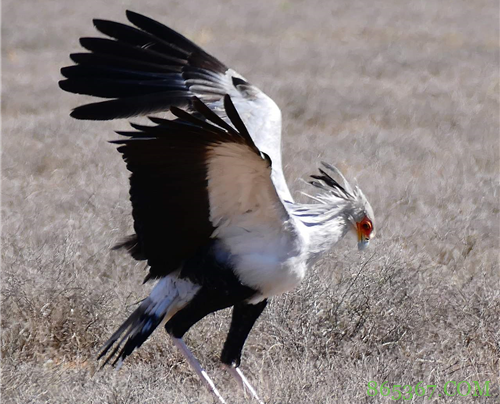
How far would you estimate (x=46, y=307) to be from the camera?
475cm

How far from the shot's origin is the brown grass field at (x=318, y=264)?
4.17 metres

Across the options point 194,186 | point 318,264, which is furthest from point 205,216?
point 318,264

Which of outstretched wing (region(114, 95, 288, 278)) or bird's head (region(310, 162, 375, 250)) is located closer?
outstretched wing (region(114, 95, 288, 278))

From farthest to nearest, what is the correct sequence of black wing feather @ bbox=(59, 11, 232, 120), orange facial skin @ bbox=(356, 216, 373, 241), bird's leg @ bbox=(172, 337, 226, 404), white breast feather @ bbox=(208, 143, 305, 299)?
black wing feather @ bbox=(59, 11, 232, 120), orange facial skin @ bbox=(356, 216, 373, 241), bird's leg @ bbox=(172, 337, 226, 404), white breast feather @ bbox=(208, 143, 305, 299)

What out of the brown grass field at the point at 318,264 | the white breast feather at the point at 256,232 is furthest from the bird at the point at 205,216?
the brown grass field at the point at 318,264

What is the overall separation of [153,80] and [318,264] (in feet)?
4.89

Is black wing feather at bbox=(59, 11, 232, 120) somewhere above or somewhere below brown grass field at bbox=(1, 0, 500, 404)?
above

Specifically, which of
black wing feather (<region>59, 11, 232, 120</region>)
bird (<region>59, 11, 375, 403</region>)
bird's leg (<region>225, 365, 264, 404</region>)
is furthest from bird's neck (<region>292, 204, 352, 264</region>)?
black wing feather (<region>59, 11, 232, 120</region>)

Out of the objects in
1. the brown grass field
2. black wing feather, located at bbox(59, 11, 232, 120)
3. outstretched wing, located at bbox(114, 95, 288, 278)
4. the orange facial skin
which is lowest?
the brown grass field

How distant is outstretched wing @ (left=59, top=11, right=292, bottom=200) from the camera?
4.70 metres

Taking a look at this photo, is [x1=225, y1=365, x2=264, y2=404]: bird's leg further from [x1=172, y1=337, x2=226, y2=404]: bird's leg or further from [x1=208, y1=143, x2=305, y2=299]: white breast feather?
[x1=208, y1=143, x2=305, y2=299]: white breast feather

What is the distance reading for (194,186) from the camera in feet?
12.5

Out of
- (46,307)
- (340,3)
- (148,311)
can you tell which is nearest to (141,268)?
(46,307)

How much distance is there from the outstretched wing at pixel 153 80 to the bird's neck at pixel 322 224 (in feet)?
1.03
